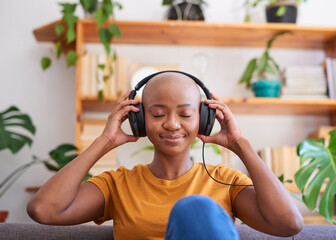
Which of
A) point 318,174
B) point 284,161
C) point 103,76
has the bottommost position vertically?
point 284,161

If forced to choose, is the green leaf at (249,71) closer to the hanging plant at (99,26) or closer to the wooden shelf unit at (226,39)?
the wooden shelf unit at (226,39)

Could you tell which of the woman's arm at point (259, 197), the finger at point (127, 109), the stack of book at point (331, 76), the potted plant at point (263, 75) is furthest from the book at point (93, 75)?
the stack of book at point (331, 76)

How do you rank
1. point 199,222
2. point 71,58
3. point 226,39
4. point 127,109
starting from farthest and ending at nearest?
1. point 226,39
2. point 71,58
3. point 127,109
4. point 199,222

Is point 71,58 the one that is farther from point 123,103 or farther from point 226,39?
point 123,103

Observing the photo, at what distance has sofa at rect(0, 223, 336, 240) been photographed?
1.09 metres

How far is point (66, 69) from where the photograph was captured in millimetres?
2564

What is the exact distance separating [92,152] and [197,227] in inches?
20.8

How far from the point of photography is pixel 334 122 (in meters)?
2.56

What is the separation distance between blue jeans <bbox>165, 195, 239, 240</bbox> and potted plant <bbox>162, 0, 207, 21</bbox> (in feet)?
5.96

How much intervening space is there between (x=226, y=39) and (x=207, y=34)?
0.16 metres

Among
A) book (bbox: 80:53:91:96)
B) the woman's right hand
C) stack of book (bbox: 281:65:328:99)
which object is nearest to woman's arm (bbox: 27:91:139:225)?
the woman's right hand

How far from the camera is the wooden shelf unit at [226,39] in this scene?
2303 mm

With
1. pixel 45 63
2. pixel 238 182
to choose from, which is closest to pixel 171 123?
pixel 238 182

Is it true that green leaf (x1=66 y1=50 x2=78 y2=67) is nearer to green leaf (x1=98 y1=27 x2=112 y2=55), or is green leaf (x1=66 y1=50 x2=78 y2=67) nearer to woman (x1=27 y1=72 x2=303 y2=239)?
green leaf (x1=98 y1=27 x2=112 y2=55)
